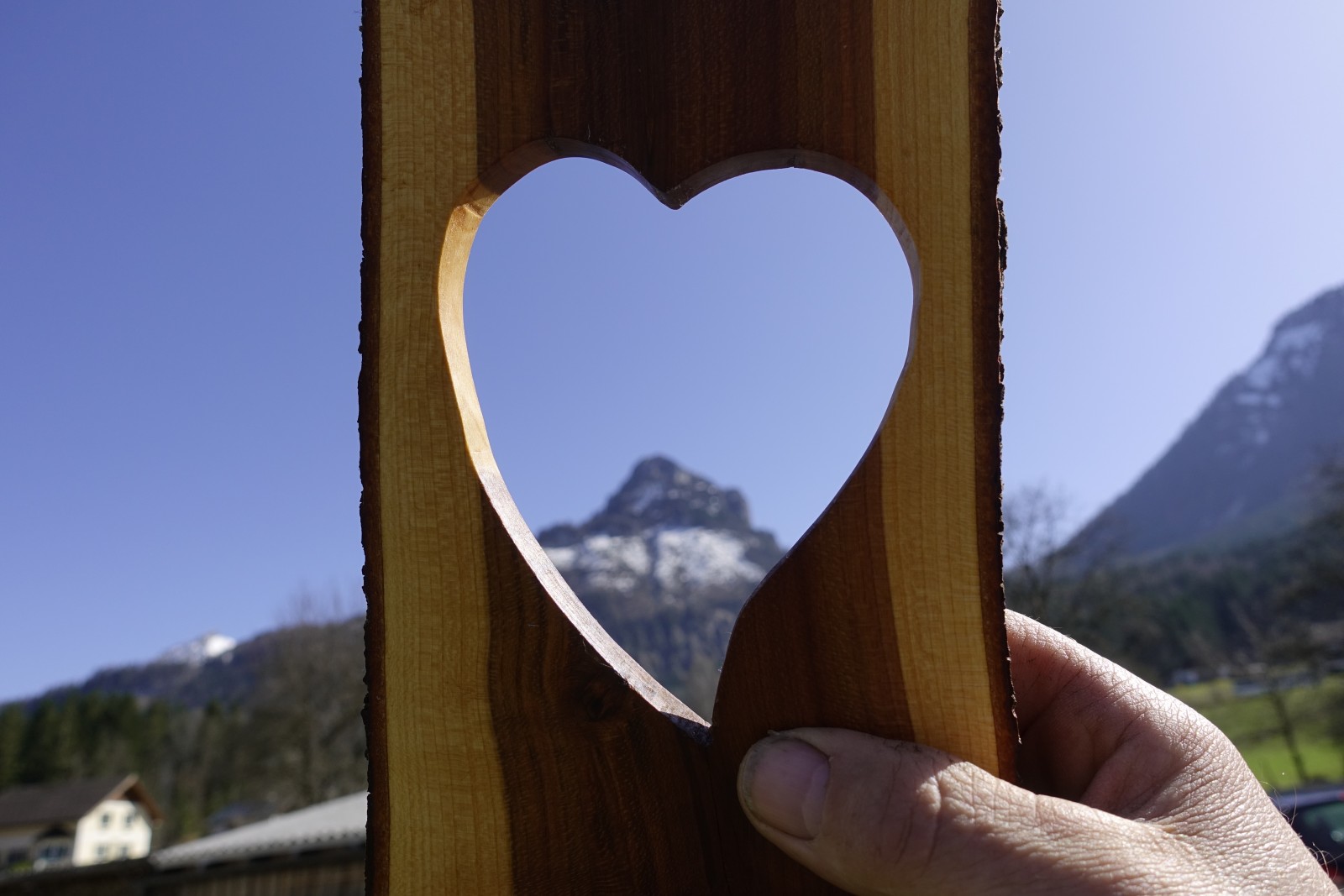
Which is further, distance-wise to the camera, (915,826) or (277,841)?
(277,841)

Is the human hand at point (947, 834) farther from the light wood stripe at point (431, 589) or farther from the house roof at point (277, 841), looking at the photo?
the house roof at point (277, 841)

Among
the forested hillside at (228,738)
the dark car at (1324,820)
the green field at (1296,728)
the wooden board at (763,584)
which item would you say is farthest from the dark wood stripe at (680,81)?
the forested hillside at (228,738)

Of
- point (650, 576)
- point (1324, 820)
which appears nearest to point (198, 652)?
point (650, 576)

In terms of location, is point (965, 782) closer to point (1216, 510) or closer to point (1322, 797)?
point (1322, 797)

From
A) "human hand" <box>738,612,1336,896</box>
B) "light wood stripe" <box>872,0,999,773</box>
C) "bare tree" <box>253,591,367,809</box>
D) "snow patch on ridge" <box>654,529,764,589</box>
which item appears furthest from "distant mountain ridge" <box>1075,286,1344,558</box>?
"light wood stripe" <box>872,0,999,773</box>

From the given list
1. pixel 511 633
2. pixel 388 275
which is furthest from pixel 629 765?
pixel 388 275

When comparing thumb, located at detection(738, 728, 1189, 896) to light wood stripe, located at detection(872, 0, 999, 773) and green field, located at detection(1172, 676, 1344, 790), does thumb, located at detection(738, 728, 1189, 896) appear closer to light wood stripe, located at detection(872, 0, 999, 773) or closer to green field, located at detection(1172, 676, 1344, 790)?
light wood stripe, located at detection(872, 0, 999, 773)

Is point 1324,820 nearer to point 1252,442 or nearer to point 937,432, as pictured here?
point 937,432
